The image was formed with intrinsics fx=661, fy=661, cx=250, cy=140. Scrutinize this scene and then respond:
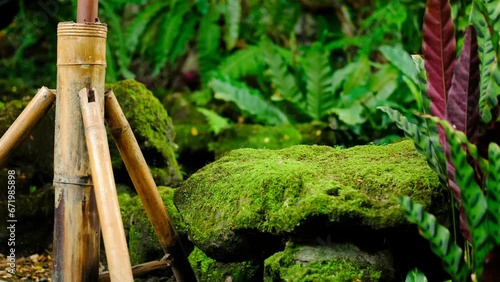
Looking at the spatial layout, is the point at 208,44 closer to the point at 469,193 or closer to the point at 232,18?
the point at 232,18

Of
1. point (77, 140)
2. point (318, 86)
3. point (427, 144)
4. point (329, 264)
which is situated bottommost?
point (329, 264)

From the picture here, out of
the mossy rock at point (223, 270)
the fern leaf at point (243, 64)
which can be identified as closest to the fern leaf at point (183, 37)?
the fern leaf at point (243, 64)

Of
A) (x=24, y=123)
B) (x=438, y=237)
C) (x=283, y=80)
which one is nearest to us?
(x=438, y=237)

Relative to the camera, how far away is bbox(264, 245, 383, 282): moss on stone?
89.5 inches

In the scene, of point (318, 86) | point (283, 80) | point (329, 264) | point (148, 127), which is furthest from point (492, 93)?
point (283, 80)

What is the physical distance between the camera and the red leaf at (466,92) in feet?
7.29

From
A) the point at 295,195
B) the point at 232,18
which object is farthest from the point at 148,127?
the point at 232,18

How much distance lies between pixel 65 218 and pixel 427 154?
139cm

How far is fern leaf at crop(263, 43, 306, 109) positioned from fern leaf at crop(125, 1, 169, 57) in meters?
1.56

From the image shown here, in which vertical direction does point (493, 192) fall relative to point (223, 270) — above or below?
above

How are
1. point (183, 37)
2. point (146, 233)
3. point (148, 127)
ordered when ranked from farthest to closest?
point (183, 37)
point (148, 127)
point (146, 233)

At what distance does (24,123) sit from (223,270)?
1054mm

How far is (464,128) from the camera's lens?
7.51 ft

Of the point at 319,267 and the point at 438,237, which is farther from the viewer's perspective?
the point at 319,267
